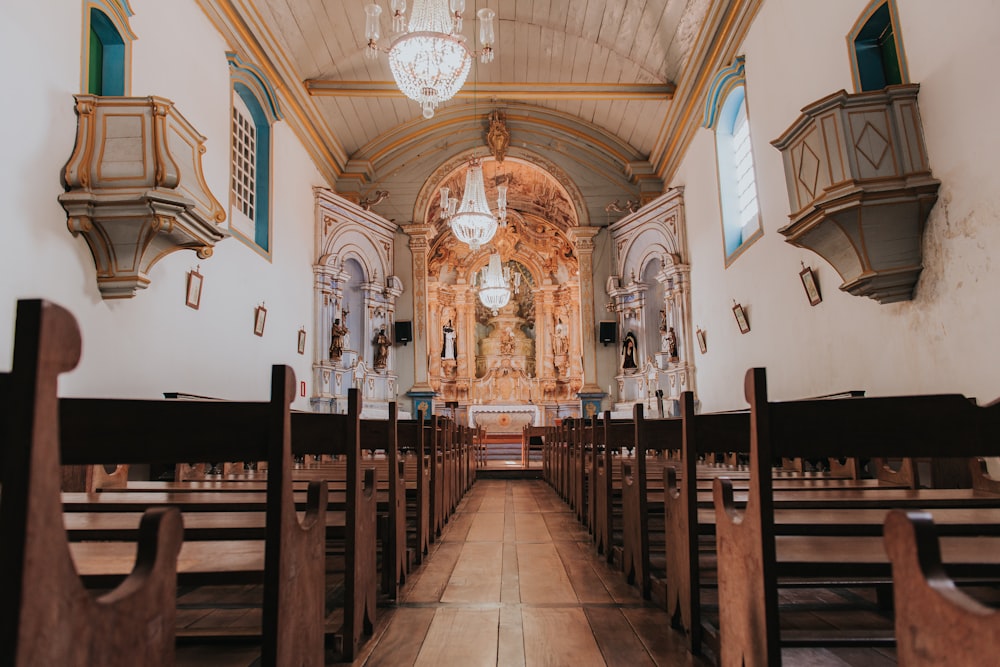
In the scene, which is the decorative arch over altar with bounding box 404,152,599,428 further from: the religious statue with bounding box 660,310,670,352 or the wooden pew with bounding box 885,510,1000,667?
the wooden pew with bounding box 885,510,1000,667

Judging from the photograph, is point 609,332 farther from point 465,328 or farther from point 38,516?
point 38,516

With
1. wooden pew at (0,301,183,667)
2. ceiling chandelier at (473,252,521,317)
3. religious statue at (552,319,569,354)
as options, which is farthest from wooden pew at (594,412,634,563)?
religious statue at (552,319,569,354)

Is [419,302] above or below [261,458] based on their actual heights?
above

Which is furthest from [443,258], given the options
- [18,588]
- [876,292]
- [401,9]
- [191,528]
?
[18,588]

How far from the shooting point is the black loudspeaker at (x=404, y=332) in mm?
12289

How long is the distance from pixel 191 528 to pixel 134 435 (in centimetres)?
75

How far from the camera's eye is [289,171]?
372 inches

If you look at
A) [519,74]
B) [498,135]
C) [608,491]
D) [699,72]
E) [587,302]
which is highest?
[519,74]

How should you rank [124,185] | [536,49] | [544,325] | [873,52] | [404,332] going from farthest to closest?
[544,325], [404,332], [536,49], [873,52], [124,185]

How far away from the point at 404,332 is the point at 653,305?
452 cm

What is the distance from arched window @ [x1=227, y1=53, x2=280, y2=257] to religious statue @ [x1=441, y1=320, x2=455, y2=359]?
8.11 meters

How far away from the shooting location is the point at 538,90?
397 inches

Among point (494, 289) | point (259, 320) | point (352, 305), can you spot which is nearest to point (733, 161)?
point (494, 289)

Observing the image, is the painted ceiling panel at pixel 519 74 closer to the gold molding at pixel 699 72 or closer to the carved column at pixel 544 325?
the gold molding at pixel 699 72
